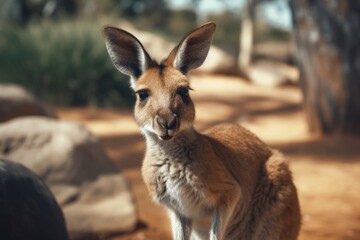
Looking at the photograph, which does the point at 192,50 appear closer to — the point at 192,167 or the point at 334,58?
the point at 192,167

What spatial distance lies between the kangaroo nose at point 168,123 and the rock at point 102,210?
8.79ft

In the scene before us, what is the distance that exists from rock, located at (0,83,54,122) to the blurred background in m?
0.02

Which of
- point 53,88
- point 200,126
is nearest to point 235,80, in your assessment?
point 53,88

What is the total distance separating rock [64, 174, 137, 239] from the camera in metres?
5.93

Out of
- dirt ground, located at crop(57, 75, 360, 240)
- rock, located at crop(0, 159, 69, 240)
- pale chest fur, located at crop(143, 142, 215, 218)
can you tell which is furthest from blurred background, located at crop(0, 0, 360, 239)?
pale chest fur, located at crop(143, 142, 215, 218)

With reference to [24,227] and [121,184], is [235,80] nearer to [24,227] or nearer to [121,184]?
[121,184]

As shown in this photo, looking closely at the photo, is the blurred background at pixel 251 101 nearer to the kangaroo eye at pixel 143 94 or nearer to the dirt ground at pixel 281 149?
the dirt ground at pixel 281 149

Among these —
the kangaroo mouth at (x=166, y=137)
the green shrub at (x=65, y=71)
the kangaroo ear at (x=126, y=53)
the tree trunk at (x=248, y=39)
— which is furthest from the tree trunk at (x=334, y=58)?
the tree trunk at (x=248, y=39)

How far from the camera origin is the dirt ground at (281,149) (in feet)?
20.6

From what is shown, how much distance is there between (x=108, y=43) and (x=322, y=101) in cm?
693

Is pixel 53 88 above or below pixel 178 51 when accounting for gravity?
below

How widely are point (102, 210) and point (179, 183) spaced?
2.61 m

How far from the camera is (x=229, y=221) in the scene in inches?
167

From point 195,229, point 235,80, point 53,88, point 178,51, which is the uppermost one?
point 178,51
